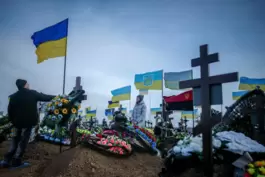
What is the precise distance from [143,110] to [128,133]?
3.57 meters

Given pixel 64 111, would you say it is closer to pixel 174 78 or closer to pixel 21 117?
pixel 21 117

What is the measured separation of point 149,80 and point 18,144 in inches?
428

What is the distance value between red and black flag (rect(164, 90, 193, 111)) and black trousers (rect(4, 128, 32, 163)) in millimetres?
7150

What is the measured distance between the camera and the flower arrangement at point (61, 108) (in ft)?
21.6

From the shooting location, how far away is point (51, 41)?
8.33 m

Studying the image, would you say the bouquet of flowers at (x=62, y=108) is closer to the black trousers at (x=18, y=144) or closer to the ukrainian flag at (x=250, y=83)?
the black trousers at (x=18, y=144)

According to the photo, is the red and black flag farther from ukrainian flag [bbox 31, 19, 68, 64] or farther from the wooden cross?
ukrainian flag [bbox 31, 19, 68, 64]

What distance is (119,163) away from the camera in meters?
5.48

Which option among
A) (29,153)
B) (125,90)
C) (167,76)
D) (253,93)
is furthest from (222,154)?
(125,90)

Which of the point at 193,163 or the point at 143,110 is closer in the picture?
the point at 193,163

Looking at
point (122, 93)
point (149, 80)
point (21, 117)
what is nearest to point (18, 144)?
point (21, 117)

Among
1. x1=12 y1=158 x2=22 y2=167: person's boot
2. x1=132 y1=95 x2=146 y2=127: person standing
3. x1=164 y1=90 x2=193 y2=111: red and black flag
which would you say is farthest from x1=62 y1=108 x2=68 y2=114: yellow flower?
x1=164 y1=90 x2=193 y2=111: red and black flag

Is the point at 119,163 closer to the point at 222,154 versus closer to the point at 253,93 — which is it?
the point at 222,154

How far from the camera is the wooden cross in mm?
3784
